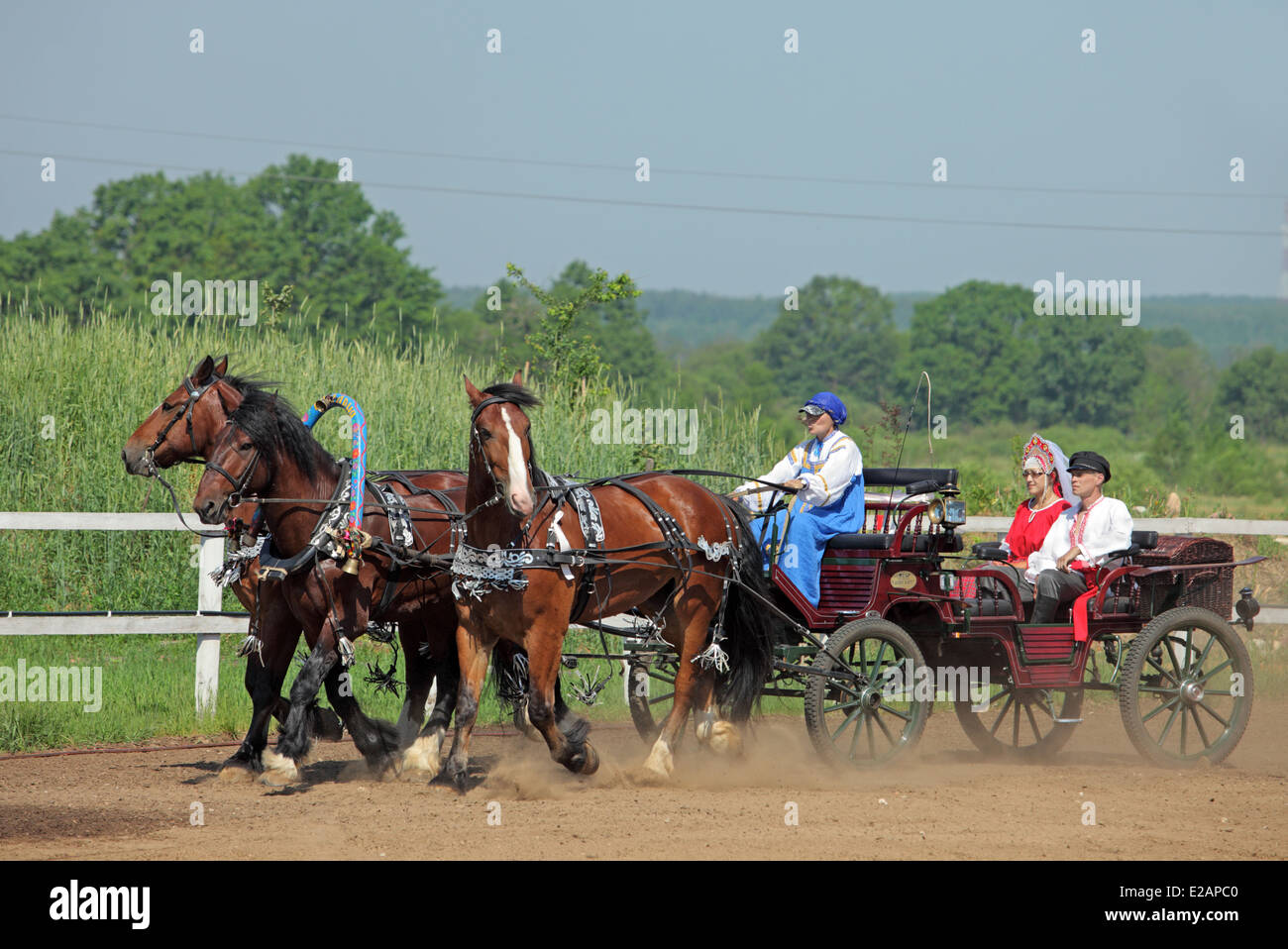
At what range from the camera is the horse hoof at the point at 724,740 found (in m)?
7.99

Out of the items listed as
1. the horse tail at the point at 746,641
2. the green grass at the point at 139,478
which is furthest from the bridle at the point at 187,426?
the horse tail at the point at 746,641

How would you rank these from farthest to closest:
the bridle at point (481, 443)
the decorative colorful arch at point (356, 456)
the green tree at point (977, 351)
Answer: the green tree at point (977, 351) → the decorative colorful arch at point (356, 456) → the bridle at point (481, 443)

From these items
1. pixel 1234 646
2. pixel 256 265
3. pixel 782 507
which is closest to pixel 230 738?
pixel 782 507

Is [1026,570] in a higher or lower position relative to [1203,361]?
lower

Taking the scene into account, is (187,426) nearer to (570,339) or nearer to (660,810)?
(660,810)

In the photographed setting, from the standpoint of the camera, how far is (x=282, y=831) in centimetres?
625

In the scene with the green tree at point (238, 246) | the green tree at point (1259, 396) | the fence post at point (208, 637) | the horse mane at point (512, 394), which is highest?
the green tree at point (238, 246)

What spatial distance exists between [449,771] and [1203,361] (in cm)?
10456

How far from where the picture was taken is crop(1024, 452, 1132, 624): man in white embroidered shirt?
8.45m

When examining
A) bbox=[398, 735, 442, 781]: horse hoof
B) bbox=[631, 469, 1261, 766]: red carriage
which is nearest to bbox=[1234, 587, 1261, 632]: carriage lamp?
bbox=[631, 469, 1261, 766]: red carriage

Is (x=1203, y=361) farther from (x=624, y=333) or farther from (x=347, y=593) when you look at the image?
(x=347, y=593)

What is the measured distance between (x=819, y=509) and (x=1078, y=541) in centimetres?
171

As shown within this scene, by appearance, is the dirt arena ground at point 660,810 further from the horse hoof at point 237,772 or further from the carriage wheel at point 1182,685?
the carriage wheel at point 1182,685

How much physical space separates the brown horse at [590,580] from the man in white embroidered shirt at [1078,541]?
5.62 ft
